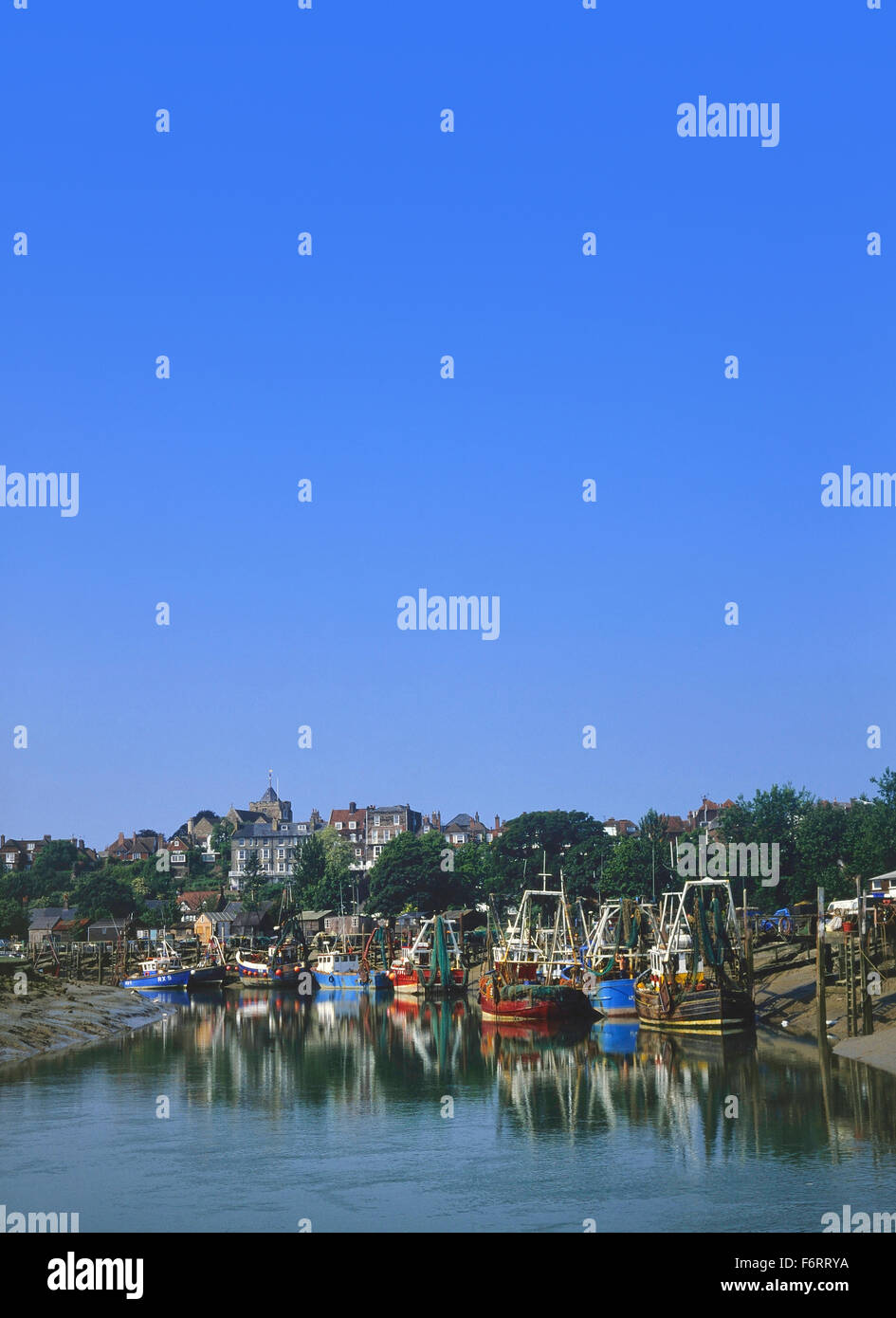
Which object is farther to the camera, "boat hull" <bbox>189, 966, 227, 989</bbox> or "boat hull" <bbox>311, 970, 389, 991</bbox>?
"boat hull" <bbox>189, 966, 227, 989</bbox>

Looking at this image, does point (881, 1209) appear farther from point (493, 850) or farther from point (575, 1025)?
point (493, 850)

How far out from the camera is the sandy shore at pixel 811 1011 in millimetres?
56312

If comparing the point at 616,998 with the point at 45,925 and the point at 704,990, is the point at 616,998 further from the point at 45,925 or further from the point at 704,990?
the point at 45,925

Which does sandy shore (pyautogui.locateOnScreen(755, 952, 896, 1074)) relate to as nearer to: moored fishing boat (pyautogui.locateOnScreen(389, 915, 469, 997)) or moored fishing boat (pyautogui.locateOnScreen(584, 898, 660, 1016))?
moored fishing boat (pyautogui.locateOnScreen(584, 898, 660, 1016))

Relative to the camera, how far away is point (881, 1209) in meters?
32.6

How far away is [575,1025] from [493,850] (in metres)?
96.3

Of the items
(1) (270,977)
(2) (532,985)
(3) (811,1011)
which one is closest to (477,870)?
(1) (270,977)

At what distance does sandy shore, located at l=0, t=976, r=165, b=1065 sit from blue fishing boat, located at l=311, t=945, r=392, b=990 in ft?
64.1

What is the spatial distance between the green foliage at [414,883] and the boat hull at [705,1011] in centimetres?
9429

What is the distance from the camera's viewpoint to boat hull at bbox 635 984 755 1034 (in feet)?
213

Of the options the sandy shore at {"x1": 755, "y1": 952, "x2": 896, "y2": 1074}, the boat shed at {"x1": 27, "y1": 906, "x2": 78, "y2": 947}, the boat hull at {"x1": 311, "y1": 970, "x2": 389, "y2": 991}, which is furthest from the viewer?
the boat shed at {"x1": 27, "y1": 906, "x2": 78, "y2": 947}

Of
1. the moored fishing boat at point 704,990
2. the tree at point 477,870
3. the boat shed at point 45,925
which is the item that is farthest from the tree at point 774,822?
the boat shed at point 45,925

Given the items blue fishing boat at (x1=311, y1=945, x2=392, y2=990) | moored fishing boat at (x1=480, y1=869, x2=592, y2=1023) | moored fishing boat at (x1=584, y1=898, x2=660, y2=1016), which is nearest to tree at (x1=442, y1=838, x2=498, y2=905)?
blue fishing boat at (x1=311, y1=945, x2=392, y2=990)
